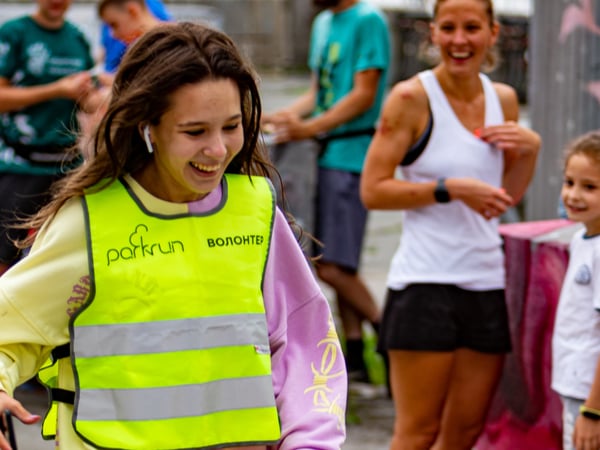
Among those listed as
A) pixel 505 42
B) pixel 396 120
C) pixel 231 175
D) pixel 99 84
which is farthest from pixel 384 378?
pixel 505 42

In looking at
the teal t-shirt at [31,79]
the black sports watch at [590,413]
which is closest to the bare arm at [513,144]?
the black sports watch at [590,413]

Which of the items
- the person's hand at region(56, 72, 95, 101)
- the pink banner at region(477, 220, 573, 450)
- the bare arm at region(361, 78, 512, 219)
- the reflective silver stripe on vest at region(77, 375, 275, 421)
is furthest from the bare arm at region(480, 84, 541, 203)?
the person's hand at region(56, 72, 95, 101)

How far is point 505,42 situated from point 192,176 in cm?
1829

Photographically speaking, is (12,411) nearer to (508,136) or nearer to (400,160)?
(400,160)

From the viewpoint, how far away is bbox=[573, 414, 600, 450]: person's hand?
430 cm

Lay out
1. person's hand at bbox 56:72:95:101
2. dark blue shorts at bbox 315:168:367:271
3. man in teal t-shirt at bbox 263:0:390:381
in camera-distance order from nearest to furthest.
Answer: person's hand at bbox 56:72:95:101 → man in teal t-shirt at bbox 263:0:390:381 → dark blue shorts at bbox 315:168:367:271

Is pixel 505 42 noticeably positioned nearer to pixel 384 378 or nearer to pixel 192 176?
pixel 384 378

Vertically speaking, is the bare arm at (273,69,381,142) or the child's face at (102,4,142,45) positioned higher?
the child's face at (102,4,142,45)

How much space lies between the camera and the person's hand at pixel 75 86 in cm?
640

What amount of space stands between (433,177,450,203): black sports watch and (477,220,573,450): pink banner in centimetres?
75

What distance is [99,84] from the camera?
652 cm

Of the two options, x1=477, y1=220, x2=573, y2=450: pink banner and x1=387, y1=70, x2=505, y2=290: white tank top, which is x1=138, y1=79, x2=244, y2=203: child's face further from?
x1=477, y1=220, x2=573, y2=450: pink banner

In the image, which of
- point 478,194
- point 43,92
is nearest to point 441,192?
point 478,194

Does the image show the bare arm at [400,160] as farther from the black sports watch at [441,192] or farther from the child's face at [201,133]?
the child's face at [201,133]
